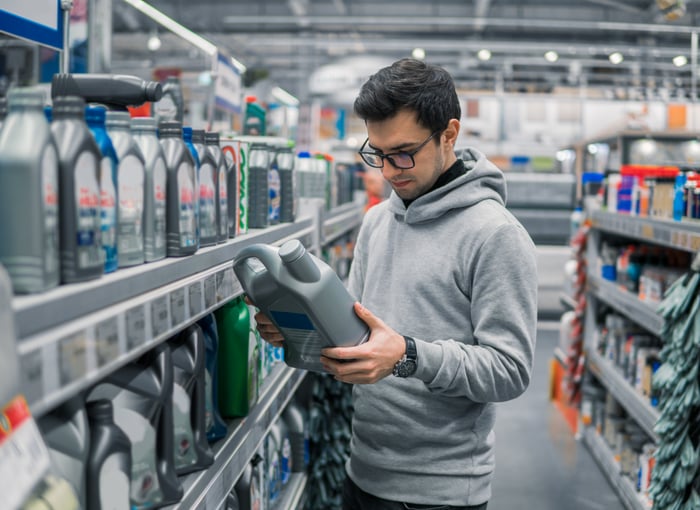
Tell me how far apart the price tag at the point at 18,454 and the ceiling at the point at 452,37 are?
1356 centimetres

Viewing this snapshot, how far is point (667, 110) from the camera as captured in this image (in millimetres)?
12586

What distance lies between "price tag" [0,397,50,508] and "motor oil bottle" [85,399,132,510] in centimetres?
31

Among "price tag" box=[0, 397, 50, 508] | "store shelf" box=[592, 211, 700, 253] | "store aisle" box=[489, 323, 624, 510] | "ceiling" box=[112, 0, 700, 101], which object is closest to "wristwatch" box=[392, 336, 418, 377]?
"price tag" box=[0, 397, 50, 508]

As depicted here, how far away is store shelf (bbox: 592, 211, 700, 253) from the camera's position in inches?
126

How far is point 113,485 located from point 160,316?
275 millimetres

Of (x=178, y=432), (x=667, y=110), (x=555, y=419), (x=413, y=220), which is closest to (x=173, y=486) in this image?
(x=178, y=432)

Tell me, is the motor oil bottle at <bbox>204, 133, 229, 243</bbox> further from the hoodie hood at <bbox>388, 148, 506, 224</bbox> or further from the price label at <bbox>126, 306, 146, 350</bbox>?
the price label at <bbox>126, 306, 146, 350</bbox>

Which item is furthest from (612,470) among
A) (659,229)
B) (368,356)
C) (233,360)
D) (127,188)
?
(127,188)

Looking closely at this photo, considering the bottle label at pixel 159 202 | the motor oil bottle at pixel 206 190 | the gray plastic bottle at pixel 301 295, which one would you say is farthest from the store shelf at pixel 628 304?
the bottle label at pixel 159 202

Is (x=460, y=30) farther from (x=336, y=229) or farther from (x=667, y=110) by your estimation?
(x=336, y=229)

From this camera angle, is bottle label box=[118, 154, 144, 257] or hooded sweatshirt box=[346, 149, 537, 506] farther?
hooded sweatshirt box=[346, 149, 537, 506]

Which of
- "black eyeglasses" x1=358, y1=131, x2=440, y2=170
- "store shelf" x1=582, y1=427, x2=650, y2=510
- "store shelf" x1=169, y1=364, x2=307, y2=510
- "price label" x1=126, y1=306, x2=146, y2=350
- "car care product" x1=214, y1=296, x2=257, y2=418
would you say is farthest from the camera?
"store shelf" x1=582, y1=427, x2=650, y2=510

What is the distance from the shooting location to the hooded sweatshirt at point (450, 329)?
1.80 m

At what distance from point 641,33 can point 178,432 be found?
18108 mm
